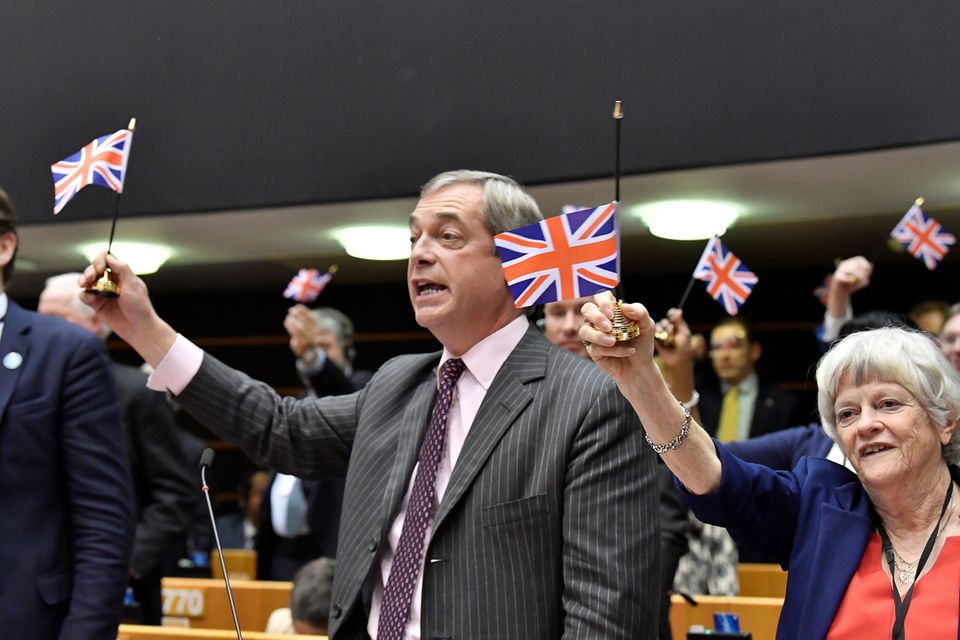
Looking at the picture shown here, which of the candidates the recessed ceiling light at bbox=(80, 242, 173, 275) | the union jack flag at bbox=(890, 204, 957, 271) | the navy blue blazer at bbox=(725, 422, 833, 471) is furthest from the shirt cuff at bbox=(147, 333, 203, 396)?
the recessed ceiling light at bbox=(80, 242, 173, 275)

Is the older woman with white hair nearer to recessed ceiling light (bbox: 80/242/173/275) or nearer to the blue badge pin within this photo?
the blue badge pin

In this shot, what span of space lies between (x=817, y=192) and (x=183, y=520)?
279cm

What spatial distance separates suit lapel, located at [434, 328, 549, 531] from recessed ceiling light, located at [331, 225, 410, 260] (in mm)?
3417

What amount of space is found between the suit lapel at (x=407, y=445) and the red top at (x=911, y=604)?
730mm

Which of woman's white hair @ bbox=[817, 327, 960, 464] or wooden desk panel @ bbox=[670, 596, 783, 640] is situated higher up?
woman's white hair @ bbox=[817, 327, 960, 464]

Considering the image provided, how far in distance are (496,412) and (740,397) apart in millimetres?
3211

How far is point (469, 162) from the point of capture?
4555mm

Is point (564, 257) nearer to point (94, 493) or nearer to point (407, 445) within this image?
point (407, 445)

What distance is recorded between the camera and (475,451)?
184 cm

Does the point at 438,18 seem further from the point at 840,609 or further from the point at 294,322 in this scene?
the point at 840,609

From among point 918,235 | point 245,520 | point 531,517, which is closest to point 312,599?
point 531,517

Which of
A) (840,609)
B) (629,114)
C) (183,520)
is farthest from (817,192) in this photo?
(840,609)

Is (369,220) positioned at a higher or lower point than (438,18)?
lower

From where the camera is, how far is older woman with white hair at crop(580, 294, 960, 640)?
66.9 inches
